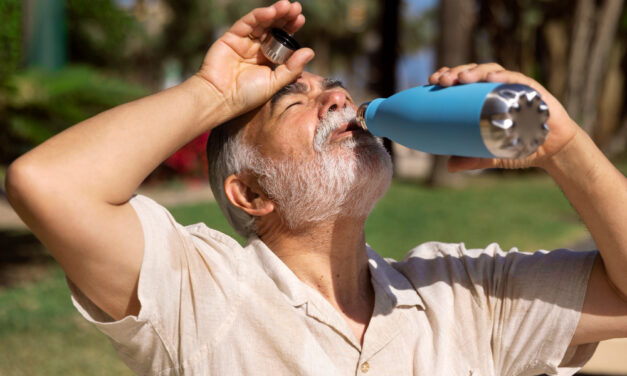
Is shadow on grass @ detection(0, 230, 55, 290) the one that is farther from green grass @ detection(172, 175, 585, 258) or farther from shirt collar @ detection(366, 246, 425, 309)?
shirt collar @ detection(366, 246, 425, 309)

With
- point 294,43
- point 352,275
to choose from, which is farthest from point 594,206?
point 294,43

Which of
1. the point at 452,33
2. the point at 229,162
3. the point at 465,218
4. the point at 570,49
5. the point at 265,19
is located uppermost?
the point at 265,19

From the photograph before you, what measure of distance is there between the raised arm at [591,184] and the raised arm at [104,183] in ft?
2.45

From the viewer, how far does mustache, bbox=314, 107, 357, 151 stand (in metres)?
2.22

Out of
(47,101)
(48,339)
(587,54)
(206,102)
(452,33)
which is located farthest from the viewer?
(587,54)

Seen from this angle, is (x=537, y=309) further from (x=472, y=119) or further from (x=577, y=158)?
(x=472, y=119)

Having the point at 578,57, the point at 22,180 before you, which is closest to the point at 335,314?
the point at 22,180

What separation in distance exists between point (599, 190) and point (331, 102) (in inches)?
35.0

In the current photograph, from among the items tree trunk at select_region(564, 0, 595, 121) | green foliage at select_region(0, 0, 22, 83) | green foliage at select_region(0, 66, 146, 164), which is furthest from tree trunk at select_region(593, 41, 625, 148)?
green foliage at select_region(0, 0, 22, 83)

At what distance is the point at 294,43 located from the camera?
225 cm

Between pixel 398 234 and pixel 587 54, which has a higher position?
pixel 587 54

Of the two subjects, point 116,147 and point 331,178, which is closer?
point 116,147

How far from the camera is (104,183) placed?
1742mm

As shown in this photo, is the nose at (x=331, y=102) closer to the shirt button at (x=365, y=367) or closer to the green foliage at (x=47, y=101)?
the shirt button at (x=365, y=367)
